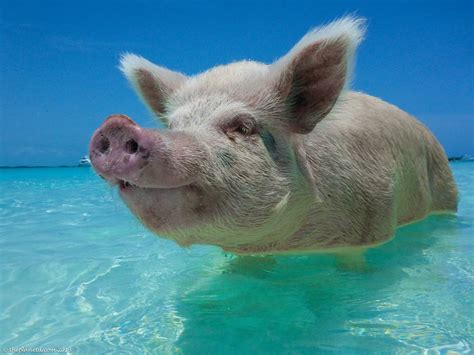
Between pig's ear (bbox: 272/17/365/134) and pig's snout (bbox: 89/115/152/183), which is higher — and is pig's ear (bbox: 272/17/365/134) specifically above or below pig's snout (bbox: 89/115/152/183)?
above

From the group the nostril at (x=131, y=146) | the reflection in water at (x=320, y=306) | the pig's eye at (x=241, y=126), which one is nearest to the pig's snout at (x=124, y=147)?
the nostril at (x=131, y=146)

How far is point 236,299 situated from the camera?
311 cm

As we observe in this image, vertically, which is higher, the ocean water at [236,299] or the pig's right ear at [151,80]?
the pig's right ear at [151,80]

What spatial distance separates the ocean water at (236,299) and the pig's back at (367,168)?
345mm

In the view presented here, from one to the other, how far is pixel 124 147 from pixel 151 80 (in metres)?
1.70

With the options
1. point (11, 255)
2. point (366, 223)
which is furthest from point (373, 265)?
point (11, 255)

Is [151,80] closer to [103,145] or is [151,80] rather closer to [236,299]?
[103,145]

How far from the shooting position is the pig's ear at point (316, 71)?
2.92 meters

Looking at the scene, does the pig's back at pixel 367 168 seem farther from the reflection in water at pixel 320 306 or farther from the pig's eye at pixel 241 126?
the pig's eye at pixel 241 126

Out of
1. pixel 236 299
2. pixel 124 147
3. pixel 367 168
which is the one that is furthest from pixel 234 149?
pixel 367 168

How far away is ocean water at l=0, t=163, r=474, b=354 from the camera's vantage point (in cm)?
252

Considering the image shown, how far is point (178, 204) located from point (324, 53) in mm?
1336

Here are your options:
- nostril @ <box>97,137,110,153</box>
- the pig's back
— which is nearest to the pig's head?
nostril @ <box>97,137,110,153</box>

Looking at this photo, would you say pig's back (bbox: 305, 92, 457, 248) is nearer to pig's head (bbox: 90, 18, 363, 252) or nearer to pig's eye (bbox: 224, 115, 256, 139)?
pig's head (bbox: 90, 18, 363, 252)
